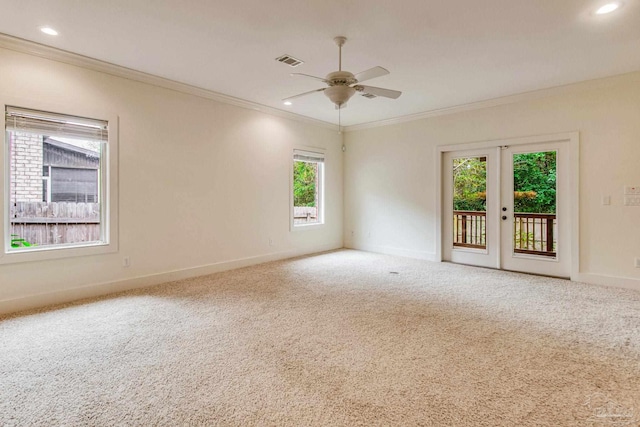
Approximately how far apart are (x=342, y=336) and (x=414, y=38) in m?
2.93

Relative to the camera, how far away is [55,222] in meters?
3.64

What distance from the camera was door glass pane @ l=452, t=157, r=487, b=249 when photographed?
5383 millimetres

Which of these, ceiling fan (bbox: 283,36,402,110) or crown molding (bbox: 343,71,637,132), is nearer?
ceiling fan (bbox: 283,36,402,110)

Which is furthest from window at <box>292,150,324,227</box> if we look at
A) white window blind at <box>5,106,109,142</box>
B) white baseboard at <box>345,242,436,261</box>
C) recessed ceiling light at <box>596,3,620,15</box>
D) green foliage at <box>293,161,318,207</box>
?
recessed ceiling light at <box>596,3,620,15</box>

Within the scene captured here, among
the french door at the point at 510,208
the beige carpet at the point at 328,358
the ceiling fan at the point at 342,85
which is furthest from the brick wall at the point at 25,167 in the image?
the french door at the point at 510,208

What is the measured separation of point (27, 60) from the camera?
3.28 metres

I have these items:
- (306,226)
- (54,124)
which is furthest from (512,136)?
(54,124)

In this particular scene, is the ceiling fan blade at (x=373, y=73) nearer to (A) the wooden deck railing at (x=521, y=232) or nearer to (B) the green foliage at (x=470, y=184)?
(B) the green foliage at (x=470, y=184)

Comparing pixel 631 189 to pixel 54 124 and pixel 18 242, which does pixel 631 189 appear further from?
pixel 18 242

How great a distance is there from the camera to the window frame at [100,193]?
3.19 meters

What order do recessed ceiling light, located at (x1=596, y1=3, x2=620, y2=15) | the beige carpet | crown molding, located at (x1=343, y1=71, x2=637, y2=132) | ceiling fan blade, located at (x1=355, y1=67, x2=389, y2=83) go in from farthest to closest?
1. crown molding, located at (x1=343, y1=71, x2=637, y2=132)
2. ceiling fan blade, located at (x1=355, y1=67, x2=389, y2=83)
3. recessed ceiling light, located at (x1=596, y1=3, x2=620, y2=15)
4. the beige carpet

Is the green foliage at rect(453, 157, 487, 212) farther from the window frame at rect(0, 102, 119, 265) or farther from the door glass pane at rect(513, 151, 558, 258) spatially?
the window frame at rect(0, 102, 119, 265)

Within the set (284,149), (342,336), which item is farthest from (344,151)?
(342,336)

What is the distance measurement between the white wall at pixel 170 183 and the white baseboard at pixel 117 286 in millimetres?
11
